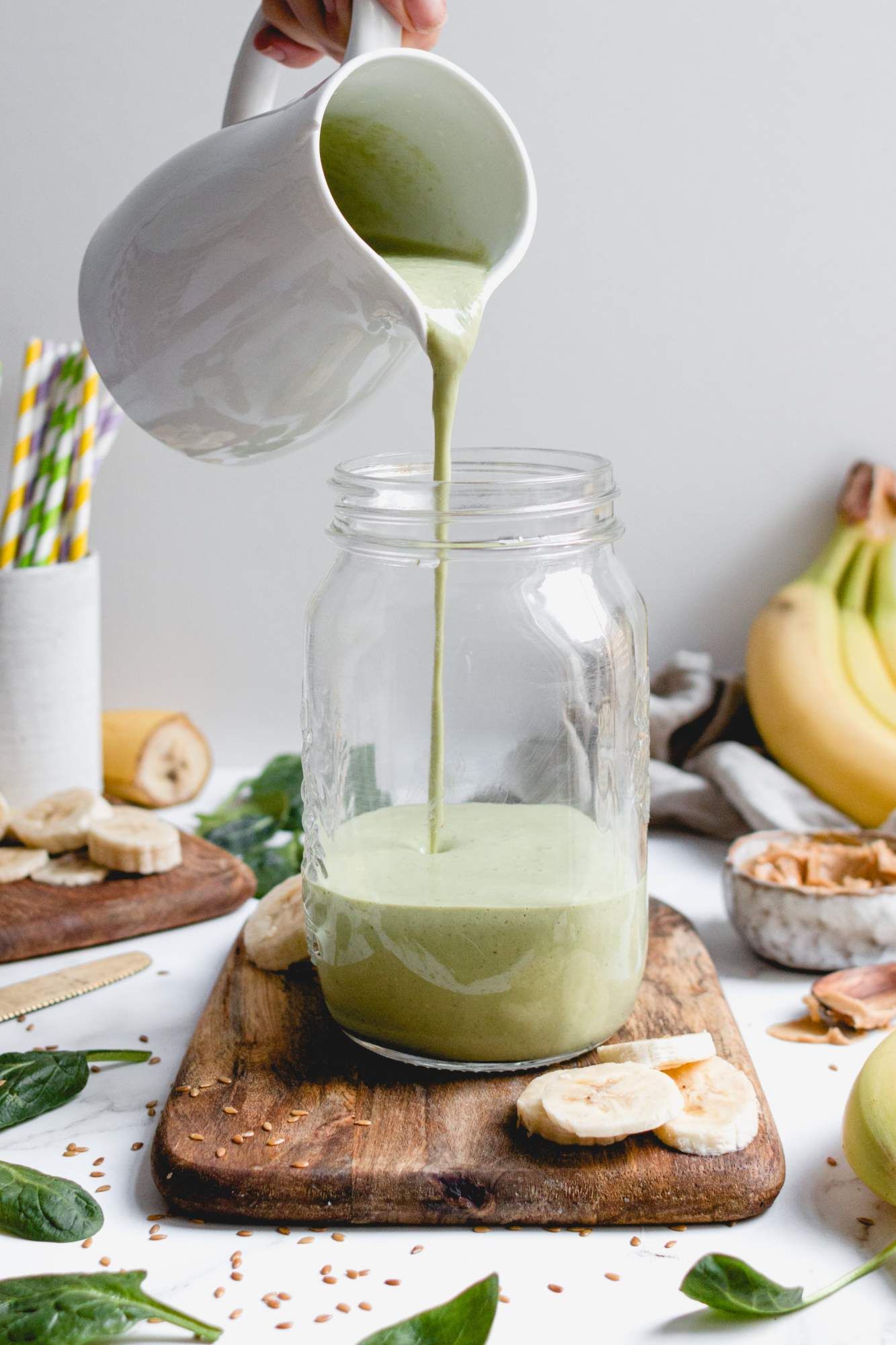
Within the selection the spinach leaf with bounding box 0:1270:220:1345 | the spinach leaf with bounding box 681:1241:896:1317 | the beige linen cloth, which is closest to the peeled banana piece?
the beige linen cloth

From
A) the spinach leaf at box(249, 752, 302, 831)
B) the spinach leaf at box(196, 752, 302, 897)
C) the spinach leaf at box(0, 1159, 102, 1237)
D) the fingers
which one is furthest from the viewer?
the spinach leaf at box(249, 752, 302, 831)

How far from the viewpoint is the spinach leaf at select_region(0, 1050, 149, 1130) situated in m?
0.84

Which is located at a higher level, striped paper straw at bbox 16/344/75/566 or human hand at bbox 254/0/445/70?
human hand at bbox 254/0/445/70

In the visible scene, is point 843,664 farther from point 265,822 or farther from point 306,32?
point 306,32

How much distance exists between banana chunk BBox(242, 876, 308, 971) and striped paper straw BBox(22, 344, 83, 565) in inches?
20.1

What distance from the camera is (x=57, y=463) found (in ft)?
4.54

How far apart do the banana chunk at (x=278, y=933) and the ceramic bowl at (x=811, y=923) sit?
343 millimetres

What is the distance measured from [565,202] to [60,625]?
73cm

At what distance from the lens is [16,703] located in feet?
4.50

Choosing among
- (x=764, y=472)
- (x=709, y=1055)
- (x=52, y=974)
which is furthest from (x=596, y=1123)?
(x=764, y=472)

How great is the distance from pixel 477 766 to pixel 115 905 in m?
0.40

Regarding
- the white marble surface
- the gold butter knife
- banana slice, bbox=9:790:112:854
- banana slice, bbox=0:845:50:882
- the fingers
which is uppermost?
the fingers

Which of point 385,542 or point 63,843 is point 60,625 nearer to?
point 63,843

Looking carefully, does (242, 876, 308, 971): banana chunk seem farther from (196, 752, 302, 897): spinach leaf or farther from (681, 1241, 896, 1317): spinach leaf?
(681, 1241, 896, 1317): spinach leaf
